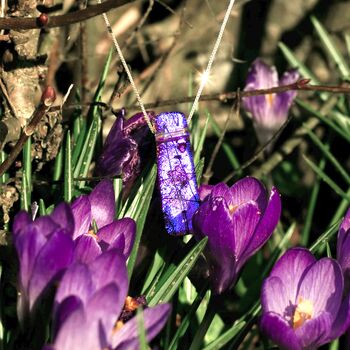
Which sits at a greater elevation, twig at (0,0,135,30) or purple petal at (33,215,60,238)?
twig at (0,0,135,30)

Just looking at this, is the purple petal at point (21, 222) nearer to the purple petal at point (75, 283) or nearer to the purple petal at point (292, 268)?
the purple petal at point (75, 283)

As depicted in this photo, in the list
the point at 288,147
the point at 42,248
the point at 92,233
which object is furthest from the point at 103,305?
the point at 288,147

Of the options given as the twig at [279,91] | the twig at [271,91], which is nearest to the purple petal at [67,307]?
the twig at [271,91]

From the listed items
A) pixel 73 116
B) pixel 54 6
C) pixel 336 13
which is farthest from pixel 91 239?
pixel 336 13

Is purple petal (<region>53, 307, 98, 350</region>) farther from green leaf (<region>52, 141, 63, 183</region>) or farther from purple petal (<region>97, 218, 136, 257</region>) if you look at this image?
green leaf (<region>52, 141, 63, 183</region>)

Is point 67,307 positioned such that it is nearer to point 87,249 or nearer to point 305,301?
point 87,249

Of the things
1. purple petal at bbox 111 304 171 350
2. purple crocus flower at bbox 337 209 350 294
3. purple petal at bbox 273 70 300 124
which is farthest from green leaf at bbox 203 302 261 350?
purple petal at bbox 273 70 300 124
